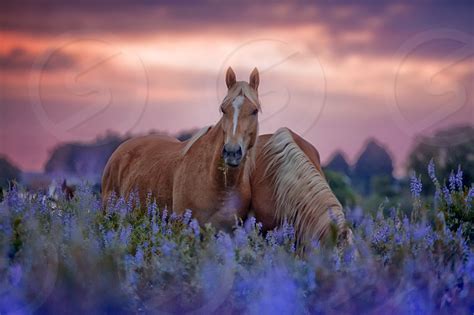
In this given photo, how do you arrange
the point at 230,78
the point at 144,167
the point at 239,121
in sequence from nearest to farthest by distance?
Result: the point at 239,121 < the point at 230,78 < the point at 144,167

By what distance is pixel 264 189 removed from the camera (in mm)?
8117

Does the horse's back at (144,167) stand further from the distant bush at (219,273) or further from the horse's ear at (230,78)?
the distant bush at (219,273)

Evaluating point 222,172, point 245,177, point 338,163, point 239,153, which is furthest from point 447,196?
point 338,163

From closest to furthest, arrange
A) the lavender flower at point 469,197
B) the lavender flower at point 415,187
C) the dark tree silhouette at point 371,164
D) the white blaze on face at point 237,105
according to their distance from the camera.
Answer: the lavender flower at point 415,187
the lavender flower at point 469,197
the white blaze on face at point 237,105
the dark tree silhouette at point 371,164

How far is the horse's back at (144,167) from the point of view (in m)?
8.72

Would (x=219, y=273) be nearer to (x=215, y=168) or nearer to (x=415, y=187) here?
(x=415, y=187)

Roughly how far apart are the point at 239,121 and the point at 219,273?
2.15 metres

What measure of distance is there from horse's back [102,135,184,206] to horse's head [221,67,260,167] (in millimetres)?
1359

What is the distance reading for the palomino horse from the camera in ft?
24.0

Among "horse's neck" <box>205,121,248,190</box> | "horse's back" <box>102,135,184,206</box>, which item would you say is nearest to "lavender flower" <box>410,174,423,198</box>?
"horse's neck" <box>205,121,248,190</box>

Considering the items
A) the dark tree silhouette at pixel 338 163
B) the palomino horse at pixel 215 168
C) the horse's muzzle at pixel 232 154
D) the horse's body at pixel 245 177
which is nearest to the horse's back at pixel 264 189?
the horse's body at pixel 245 177

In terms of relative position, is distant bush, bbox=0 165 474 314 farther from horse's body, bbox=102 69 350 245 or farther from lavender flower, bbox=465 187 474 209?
horse's body, bbox=102 69 350 245

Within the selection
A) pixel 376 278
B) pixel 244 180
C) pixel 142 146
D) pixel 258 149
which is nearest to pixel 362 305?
pixel 376 278

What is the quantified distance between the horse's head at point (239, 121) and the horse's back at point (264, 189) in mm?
605
